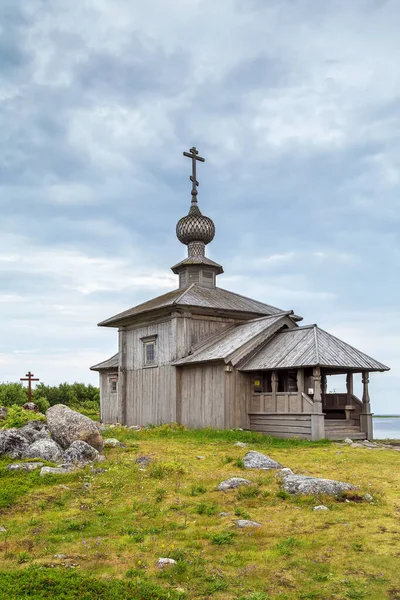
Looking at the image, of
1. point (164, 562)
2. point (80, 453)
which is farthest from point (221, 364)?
point (164, 562)

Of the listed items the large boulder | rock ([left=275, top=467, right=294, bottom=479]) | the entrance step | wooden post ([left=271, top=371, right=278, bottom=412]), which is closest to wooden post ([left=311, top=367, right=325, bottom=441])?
the entrance step

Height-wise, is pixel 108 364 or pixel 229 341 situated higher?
pixel 229 341

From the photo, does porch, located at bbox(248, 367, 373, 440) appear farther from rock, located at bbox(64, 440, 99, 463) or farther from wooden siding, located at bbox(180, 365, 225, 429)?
rock, located at bbox(64, 440, 99, 463)

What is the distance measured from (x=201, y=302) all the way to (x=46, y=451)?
11.9 m

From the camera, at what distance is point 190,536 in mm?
8461

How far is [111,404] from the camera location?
3000 cm

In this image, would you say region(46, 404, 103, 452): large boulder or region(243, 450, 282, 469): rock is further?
region(46, 404, 103, 452): large boulder

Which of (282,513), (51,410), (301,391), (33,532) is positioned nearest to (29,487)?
(33,532)

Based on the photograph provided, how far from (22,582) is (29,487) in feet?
16.5

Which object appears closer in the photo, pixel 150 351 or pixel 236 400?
pixel 236 400

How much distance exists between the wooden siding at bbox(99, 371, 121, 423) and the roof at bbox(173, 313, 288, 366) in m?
7.18

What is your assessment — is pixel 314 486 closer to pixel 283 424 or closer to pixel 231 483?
pixel 231 483

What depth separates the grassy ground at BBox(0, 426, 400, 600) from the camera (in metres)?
6.66

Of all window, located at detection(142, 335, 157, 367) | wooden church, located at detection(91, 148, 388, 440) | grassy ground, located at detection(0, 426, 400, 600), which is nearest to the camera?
grassy ground, located at detection(0, 426, 400, 600)
